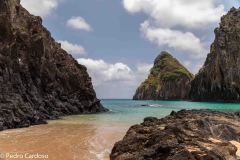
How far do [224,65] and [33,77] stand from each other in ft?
276

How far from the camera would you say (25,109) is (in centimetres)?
2259

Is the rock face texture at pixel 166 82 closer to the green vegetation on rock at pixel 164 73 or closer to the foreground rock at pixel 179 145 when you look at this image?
the green vegetation on rock at pixel 164 73

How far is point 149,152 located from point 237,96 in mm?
94096

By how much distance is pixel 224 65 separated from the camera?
9606 cm

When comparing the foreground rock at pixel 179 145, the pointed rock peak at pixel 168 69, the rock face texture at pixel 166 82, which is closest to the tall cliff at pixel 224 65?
the rock face texture at pixel 166 82

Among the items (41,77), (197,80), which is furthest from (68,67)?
(197,80)

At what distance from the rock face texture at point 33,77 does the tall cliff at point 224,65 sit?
67025 mm

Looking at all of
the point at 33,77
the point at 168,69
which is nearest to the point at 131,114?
the point at 33,77

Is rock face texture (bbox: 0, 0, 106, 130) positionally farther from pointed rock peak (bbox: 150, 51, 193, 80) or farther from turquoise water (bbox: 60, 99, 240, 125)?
pointed rock peak (bbox: 150, 51, 193, 80)

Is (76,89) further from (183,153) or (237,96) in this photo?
(237,96)

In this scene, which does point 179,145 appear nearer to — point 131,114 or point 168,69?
point 131,114

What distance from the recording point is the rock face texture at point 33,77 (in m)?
22.3

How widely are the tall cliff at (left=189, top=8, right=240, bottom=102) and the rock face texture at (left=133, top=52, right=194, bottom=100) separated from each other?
172 ft

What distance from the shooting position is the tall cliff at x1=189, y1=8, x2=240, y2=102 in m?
92.9
